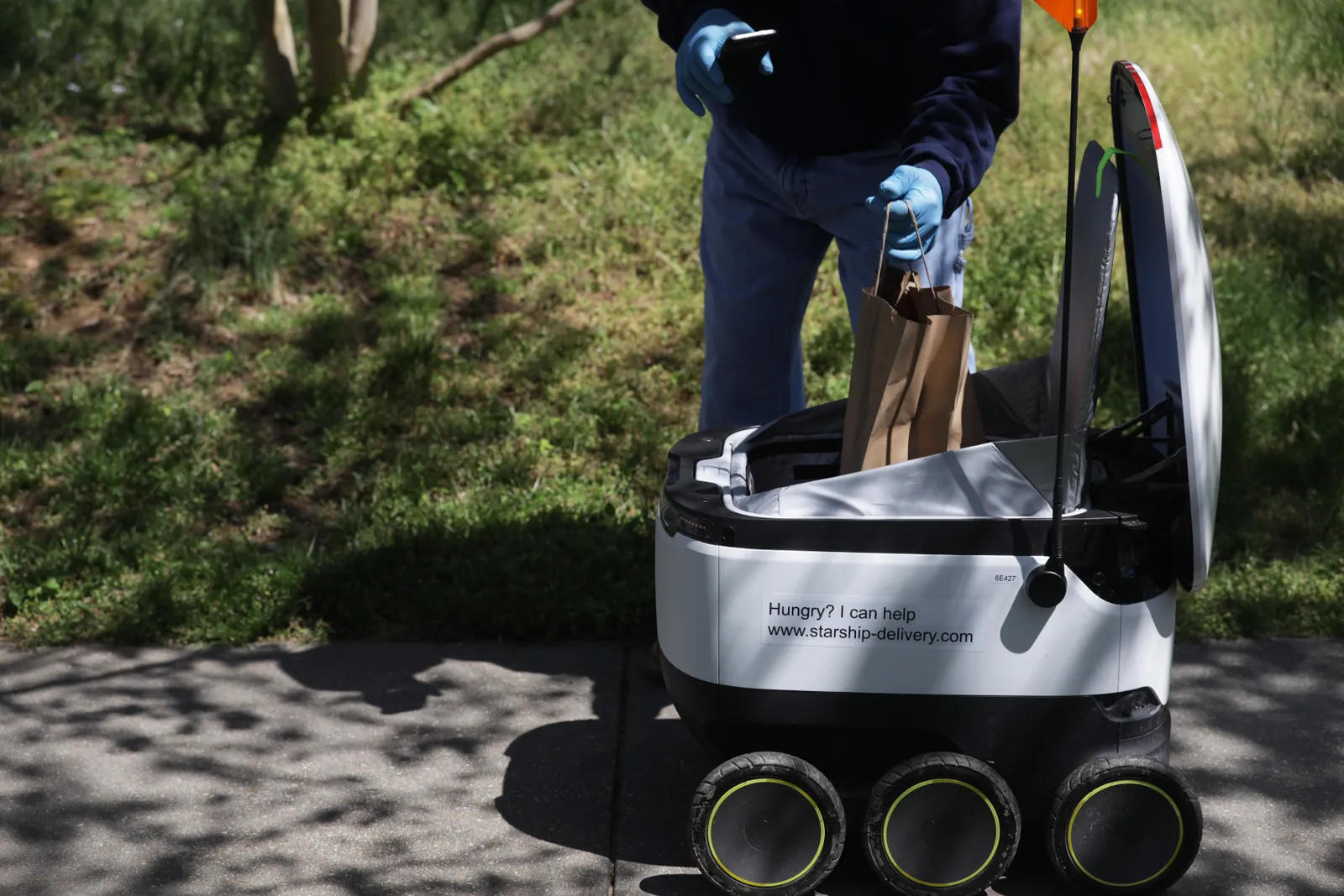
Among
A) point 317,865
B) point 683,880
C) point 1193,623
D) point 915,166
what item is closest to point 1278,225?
point 1193,623

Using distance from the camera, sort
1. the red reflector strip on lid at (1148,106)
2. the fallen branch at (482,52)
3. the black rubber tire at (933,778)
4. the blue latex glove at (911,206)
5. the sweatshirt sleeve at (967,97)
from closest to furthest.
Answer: the red reflector strip on lid at (1148,106), the black rubber tire at (933,778), the blue latex glove at (911,206), the sweatshirt sleeve at (967,97), the fallen branch at (482,52)

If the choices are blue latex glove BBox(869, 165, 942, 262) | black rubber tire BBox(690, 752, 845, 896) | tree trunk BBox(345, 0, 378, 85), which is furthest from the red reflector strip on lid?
tree trunk BBox(345, 0, 378, 85)

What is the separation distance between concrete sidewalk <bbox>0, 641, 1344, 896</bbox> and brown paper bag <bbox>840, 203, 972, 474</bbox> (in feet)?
2.79

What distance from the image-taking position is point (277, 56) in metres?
6.45

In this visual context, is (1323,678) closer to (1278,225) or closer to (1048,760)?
(1048,760)

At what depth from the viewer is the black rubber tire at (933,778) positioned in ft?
8.41

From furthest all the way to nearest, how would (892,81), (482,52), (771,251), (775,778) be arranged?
1. (482,52)
2. (771,251)
3. (892,81)
4. (775,778)

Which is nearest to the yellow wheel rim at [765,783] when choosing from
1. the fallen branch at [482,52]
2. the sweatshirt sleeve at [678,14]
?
the sweatshirt sleeve at [678,14]

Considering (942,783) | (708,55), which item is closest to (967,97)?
(708,55)

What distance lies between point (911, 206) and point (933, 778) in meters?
1.04

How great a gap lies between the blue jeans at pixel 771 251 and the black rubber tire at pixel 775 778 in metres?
0.83

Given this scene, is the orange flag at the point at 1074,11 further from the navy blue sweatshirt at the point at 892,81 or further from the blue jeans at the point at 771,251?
the blue jeans at the point at 771,251

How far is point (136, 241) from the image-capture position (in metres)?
5.84

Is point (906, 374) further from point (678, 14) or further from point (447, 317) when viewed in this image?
point (447, 317)
